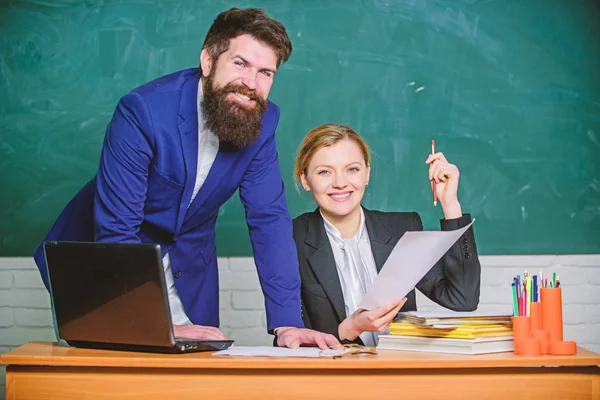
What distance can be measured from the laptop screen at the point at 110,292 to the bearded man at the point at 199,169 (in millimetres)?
339

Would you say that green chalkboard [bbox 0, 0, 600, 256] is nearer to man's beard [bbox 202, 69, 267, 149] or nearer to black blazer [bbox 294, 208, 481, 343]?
black blazer [bbox 294, 208, 481, 343]

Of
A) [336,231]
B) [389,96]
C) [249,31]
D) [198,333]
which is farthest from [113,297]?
[389,96]

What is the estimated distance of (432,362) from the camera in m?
1.67

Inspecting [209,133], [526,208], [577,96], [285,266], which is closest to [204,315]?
[285,266]

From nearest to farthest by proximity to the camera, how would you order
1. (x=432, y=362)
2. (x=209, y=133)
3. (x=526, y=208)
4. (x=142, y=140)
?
(x=432, y=362), (x=142, y=140), (x=209, y=133), (x=526, y=208)

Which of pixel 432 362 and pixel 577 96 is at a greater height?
pixel 577 96

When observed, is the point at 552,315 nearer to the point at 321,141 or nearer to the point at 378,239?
the point at 378,239

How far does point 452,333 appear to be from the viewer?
182cm

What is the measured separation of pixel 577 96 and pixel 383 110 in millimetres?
882

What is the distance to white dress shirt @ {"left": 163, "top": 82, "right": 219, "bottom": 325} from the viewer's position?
243cm

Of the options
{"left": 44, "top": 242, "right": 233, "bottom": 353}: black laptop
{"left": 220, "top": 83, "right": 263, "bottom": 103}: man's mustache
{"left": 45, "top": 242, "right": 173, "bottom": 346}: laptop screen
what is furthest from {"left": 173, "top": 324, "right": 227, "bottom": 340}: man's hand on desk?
{"left": 220, "top": 83, "right": 263, "bottom": 103}: man's mustache

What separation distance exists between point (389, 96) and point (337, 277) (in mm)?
1277

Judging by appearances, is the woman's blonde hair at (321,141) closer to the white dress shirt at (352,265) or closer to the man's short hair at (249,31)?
the white dress shirt at (352,265)

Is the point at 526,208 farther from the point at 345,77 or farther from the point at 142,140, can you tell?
the point at 142,140
